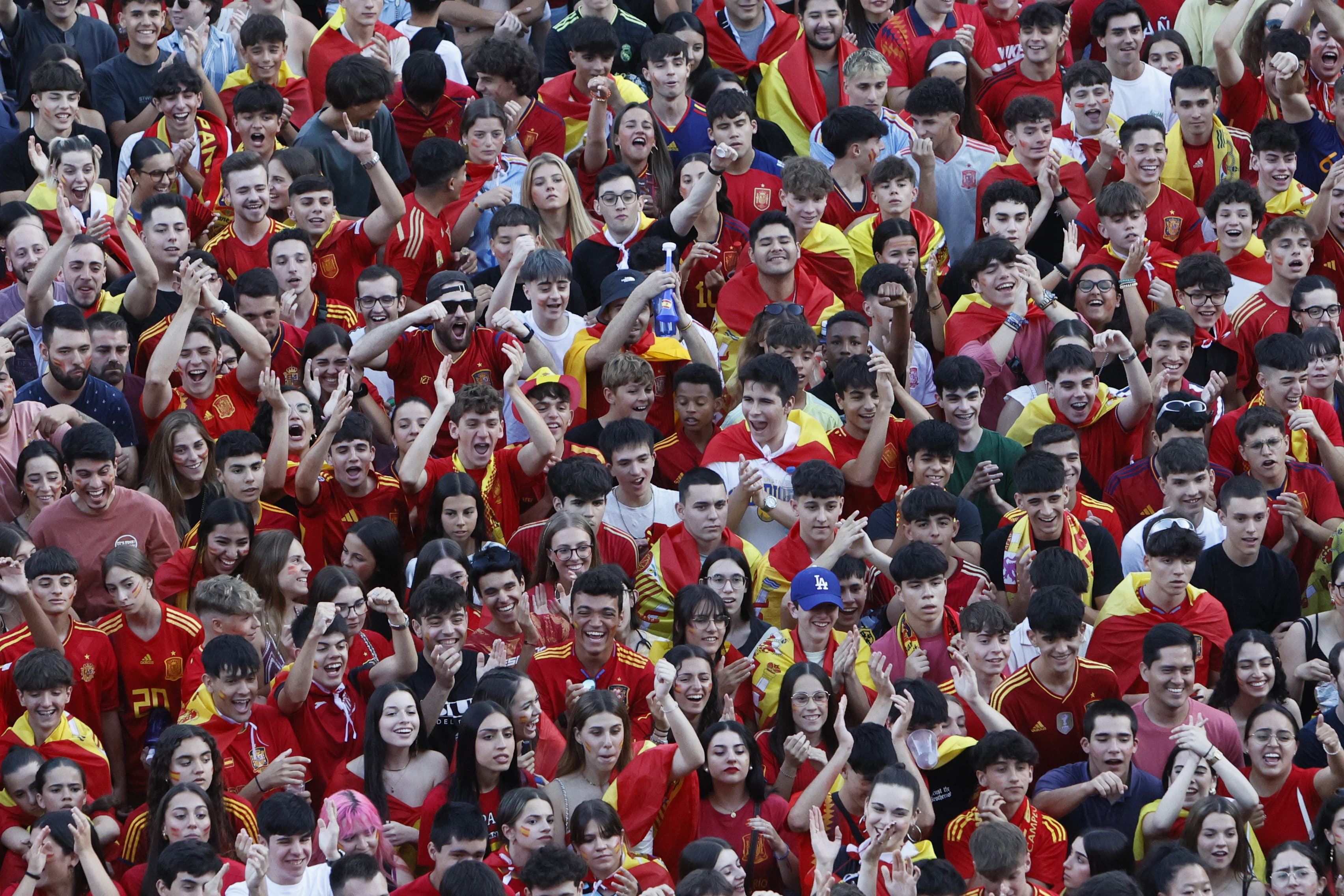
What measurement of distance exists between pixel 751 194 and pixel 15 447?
4.01 meters

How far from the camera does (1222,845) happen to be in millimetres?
8641

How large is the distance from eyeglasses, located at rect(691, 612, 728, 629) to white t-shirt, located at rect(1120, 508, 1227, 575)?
1900mm

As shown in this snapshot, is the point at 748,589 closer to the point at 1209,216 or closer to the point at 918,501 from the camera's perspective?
the point at 918,501

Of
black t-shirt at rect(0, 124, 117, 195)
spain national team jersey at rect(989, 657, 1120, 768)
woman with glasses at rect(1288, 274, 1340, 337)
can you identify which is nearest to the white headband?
woman with glasses at rect(1288, 274, 1340, 337)

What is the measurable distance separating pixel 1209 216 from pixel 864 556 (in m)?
3.28

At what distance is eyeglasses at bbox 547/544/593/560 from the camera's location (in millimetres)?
9766

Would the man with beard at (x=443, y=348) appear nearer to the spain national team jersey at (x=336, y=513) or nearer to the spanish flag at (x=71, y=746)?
the spain national team jersey at (x=336, y=513)

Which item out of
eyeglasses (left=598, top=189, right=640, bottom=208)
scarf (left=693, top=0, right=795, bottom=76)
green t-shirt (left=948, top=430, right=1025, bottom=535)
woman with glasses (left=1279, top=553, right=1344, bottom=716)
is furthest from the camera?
scarf (left=693, top=0, right=795, bottom=76)

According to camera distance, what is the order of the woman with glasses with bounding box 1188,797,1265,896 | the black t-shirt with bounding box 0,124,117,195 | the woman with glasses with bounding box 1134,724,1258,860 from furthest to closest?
the black t-shirt with bounding box 0,124,117,195 → the woman with glasses with bounding box 1134,724,1258,860 → the woman with glasses with bounding box 1188,797,1265,896

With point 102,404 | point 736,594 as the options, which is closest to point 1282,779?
point 736,594

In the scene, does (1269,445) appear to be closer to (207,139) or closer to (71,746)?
(71,746)

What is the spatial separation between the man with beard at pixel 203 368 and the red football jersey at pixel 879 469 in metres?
2.62

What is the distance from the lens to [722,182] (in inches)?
480

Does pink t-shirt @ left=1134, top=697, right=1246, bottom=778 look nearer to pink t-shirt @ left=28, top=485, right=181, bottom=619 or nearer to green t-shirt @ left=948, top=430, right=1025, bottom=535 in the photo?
green t-shirt @ left=948, top=430, right=1025, bottom=535
